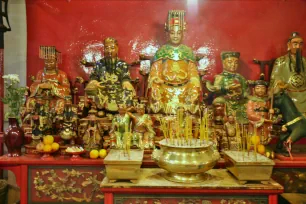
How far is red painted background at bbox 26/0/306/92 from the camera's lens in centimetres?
503

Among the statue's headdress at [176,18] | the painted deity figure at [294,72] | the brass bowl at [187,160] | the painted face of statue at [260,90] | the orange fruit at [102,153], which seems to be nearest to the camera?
the brass bowl at [187,160]

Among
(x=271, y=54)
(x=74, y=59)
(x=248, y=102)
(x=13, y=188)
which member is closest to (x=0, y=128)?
(x=13, y=188)

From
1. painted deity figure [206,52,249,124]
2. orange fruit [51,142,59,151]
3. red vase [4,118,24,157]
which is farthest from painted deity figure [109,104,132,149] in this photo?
painted deity figure [206,52,249,124]

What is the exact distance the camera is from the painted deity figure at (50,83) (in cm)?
415

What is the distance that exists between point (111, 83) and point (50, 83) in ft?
2.55

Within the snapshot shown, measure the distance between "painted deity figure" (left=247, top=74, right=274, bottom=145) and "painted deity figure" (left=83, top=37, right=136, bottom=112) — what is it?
1.45 m

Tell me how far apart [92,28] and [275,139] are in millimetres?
3005

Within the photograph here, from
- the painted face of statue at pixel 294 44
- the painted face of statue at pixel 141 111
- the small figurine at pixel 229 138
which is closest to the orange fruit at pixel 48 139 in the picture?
the painted face of statue at pixel 141 111

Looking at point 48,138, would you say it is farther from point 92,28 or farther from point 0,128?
point 92,28

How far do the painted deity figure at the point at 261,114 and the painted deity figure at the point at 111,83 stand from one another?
4.76 ft

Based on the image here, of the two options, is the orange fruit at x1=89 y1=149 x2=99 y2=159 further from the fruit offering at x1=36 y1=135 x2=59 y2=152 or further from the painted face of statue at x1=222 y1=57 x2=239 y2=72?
the painted face of statue at x1=222 y1=57 x2=239 y2=72

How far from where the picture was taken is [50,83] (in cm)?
436

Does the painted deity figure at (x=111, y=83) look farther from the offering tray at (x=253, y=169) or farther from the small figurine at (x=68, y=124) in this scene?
the offering tray at (x=253, y=169)

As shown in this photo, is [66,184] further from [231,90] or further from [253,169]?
[231,90]
